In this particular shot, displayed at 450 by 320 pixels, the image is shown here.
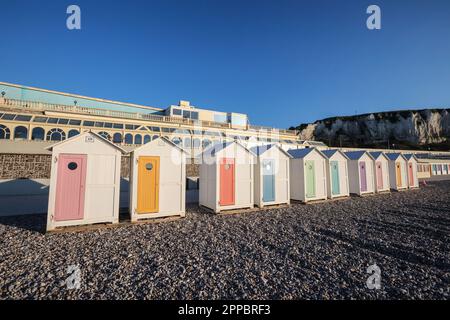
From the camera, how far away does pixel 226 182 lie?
8.51m

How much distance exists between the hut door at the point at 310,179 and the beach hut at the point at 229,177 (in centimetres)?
349

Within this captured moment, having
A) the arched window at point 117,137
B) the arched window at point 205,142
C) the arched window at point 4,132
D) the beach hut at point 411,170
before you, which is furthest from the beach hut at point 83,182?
the beach hut at point 411,170

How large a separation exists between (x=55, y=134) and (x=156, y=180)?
1660 centimetres

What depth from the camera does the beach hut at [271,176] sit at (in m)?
9.23

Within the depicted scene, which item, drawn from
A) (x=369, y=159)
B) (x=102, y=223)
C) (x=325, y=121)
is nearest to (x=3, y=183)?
(x=102, y=223)

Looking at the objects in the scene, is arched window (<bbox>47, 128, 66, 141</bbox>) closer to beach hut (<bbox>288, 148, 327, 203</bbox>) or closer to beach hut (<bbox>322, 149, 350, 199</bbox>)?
beach hut (<bbox>288, 148, 327, 203</bbox>)

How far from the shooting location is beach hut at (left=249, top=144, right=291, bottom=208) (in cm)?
923

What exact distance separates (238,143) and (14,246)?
767cm

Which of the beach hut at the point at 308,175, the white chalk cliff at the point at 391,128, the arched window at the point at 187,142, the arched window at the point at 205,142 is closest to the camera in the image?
the beach hut at the point at 308,175

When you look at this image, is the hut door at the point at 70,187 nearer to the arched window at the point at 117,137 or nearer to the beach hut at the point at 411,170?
the arched window at the point at 117,137

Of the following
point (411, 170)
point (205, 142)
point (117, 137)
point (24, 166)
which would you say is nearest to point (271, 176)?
point (24, 166)

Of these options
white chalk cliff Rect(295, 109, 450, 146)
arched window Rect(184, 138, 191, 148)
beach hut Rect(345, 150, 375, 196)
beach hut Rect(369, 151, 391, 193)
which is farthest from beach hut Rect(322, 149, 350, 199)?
white chalk cliff Rect(295, 109, 450, 146)

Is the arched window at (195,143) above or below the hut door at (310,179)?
above

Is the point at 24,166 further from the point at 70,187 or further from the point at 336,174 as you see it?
the point at 336,174
